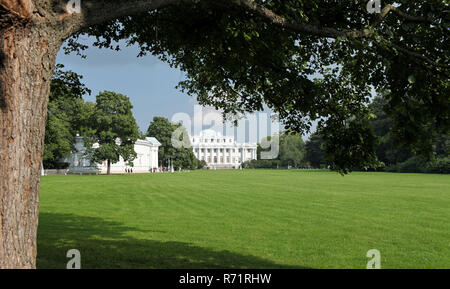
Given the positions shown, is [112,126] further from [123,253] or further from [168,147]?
[123,253]

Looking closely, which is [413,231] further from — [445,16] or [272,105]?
[445,16]

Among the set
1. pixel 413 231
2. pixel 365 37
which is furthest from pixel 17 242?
pixel 413 231

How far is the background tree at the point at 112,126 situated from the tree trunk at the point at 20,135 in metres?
55.2

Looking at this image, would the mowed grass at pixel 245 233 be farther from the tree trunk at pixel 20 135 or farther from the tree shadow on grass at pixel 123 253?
the tree trunk at pixel 20 135

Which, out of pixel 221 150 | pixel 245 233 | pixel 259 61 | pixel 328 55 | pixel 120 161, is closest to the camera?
pixel 259 61

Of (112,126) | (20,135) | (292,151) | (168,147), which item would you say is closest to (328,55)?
(20,135)

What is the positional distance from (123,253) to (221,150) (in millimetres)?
140862

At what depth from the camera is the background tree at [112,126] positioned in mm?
57000

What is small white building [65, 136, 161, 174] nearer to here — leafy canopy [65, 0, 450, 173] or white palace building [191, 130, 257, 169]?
white palace building [191, 130, 257, 169]

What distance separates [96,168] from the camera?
63469 mm

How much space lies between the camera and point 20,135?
3564 millimetres

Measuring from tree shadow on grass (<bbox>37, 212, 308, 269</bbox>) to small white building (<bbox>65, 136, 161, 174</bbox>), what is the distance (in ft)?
166

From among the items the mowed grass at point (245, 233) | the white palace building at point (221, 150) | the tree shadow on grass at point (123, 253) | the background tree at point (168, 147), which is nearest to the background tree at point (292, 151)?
the white palace building at point (221, 150)

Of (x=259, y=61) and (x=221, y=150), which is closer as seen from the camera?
(x=259, y=61)
